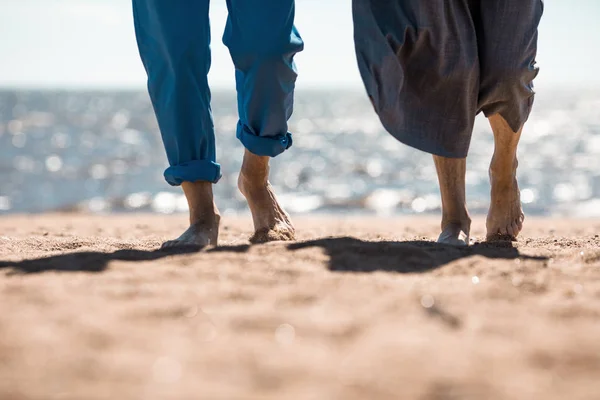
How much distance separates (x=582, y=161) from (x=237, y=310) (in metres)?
13.5

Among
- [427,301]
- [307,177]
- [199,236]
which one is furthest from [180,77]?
[307,177]

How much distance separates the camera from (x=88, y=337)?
1.46 meters

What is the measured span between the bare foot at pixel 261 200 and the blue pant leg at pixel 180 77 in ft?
0.78

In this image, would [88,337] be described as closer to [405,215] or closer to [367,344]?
[367,344]

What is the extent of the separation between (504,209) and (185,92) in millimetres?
1330

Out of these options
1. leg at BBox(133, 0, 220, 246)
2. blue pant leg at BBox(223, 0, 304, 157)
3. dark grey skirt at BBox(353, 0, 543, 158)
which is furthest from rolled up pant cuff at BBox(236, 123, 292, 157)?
dark grey skirt at BBox(353, 0, 543, 158)

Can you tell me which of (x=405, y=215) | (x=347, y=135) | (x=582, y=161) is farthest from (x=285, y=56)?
(x=347, y=135)

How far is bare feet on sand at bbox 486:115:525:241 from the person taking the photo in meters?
2.98

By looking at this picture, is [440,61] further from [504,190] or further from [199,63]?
[199,63]

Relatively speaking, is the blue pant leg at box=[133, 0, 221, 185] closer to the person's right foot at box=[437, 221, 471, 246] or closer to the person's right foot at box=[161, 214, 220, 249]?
the person's right foot at box=[161, 214, 220, 249]

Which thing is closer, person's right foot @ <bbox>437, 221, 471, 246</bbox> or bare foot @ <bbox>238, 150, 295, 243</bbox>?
person's right foot @ <bbox>437, 221, 471, 246</bbox>

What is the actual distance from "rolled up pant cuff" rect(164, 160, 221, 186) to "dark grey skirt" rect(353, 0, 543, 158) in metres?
0.67

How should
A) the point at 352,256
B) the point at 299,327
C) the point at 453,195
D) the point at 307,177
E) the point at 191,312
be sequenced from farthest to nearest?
the point at 307,177 → the point at 453,195 → the point at 352,256 → the point at 191,312 → the point at 299,327

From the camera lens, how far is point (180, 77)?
256cm
